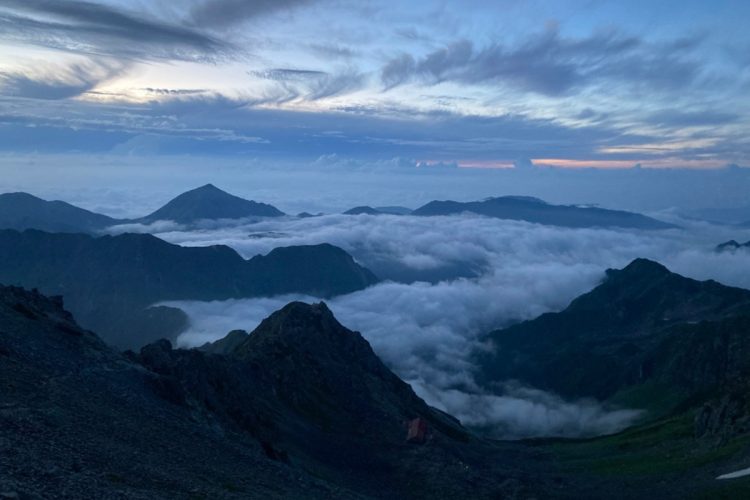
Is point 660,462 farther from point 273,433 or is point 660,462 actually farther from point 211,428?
point 211,428

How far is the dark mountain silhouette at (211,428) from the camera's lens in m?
44.1

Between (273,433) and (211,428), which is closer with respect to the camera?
(211,428)

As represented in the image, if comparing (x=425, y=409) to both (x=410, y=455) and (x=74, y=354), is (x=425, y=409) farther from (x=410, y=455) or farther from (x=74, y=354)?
(x=74, y=354)

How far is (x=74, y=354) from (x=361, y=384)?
253 ft

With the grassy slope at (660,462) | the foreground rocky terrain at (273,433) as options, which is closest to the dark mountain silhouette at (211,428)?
the foreground rocky terrain at (273,433)

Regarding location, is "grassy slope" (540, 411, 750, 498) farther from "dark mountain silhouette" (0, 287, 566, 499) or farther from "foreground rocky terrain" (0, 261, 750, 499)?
"dark mountain silhouette" (0, 287, 566, 499)

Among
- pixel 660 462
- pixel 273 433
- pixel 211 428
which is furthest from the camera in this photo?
pixel 660 462

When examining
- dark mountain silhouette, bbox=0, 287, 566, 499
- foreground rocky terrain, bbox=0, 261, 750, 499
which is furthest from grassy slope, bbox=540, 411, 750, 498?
dark mountain silhouette, bbox=0, 287, 566, 499

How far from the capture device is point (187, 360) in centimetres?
9425

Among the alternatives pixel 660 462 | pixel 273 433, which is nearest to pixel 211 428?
pixel 273 433

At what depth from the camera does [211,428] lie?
68438 millimetres

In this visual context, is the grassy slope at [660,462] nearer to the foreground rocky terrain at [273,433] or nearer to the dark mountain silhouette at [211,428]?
A: the foreground rocky terrain at [273,433]

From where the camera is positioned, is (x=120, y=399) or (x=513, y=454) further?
(x=513, y=454)

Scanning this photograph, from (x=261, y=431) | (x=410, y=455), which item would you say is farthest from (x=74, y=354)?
(x=410, y=455)
